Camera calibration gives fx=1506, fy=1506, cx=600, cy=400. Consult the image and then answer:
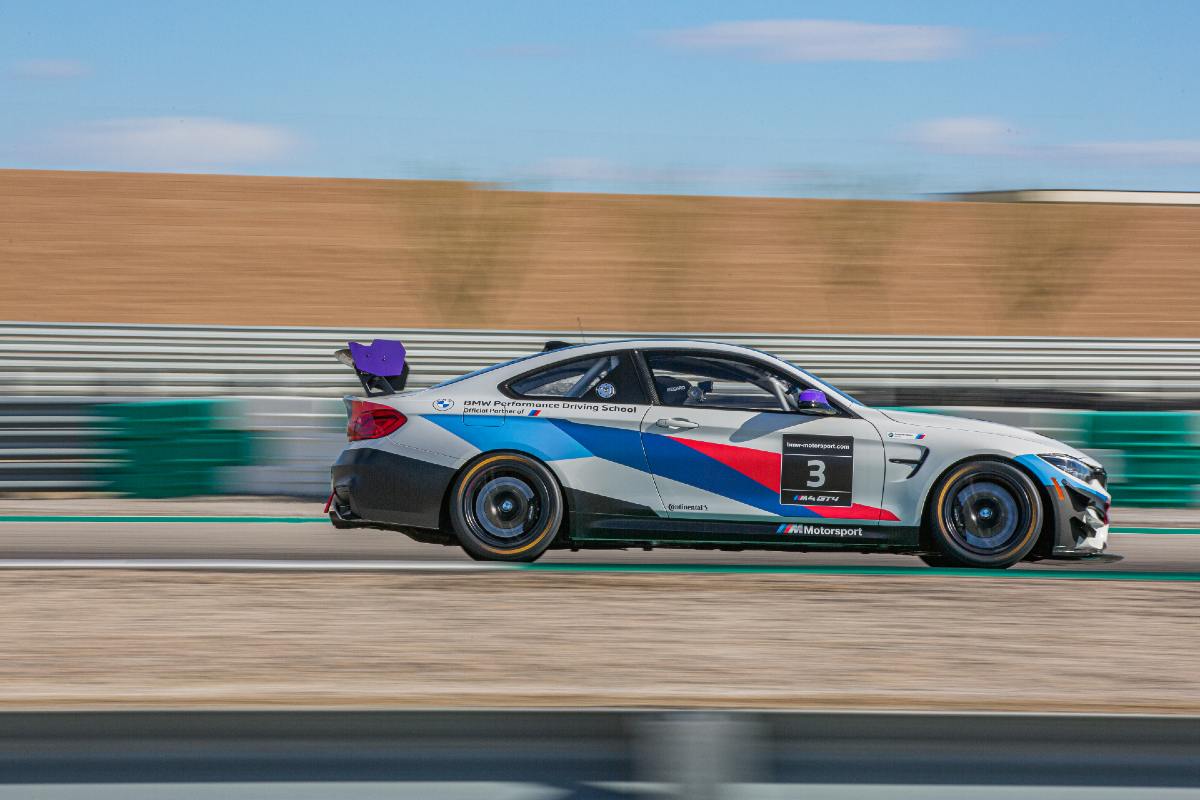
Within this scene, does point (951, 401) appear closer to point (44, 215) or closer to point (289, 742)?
point (289, 742)

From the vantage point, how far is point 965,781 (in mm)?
3428

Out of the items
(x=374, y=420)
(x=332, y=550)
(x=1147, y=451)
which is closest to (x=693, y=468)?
(x=374, y=420)

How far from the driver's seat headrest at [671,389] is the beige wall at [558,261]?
30141 mm

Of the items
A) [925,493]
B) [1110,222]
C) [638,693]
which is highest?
[1110,222]

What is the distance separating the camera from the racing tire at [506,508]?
841 centimetres

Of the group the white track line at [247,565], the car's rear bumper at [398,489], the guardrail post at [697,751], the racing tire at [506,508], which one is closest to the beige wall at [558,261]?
the white track line at [247,565]

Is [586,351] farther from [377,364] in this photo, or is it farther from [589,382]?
[377,364]

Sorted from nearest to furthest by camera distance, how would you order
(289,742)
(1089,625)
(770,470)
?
(289,742)
(1089,625)
(770,470)

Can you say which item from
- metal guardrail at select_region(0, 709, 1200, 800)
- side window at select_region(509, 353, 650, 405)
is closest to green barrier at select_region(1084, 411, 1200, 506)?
side window at select_region(509, 353, 650, 405)

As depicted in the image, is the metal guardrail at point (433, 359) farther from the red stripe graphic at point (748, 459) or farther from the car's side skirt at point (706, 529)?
the red stripe graphic at point (748, 459)

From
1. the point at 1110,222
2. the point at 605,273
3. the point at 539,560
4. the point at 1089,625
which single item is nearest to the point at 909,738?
the point at 1089,625

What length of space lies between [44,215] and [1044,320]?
96.2 ft

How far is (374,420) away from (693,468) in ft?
5.98

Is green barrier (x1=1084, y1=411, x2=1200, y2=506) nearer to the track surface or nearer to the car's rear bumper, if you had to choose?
the track surface
